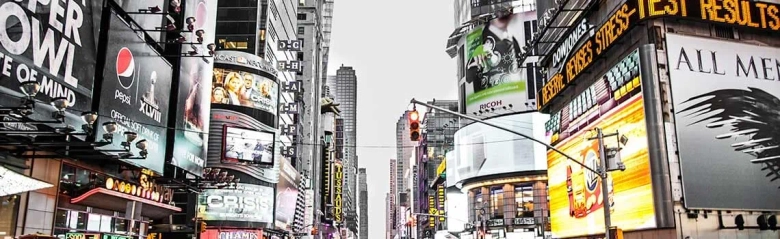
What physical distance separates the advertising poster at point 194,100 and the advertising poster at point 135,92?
6.41 feet

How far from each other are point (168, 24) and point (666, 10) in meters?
20.7

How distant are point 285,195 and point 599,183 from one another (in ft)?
141

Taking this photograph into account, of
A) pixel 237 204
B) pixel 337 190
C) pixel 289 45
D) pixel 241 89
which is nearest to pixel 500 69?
pixel 289 45

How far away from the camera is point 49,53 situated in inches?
706

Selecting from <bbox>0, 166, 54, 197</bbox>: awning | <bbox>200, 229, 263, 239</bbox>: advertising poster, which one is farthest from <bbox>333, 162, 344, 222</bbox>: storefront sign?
<bbox>0, 166, 54, 197</bbox>: awning

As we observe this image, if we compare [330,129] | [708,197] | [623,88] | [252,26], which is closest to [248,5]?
[252,26]

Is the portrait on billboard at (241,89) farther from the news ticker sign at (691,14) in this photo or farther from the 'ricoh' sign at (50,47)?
the news ticker sign at (691,14)

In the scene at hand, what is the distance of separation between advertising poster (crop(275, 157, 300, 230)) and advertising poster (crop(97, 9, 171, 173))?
118ft

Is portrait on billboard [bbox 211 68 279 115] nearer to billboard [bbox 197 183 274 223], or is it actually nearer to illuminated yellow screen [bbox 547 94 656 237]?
billboard [bbox 197 183 274 223]

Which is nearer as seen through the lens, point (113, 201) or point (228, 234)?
point (113, 201)

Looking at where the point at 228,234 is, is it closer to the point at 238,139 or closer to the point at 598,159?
the point at 238,139

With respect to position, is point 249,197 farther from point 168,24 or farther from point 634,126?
point 634,126

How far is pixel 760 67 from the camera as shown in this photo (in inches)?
1008

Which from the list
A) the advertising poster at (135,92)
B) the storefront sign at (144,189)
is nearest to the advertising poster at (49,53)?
the advertising poster at (135,92)
